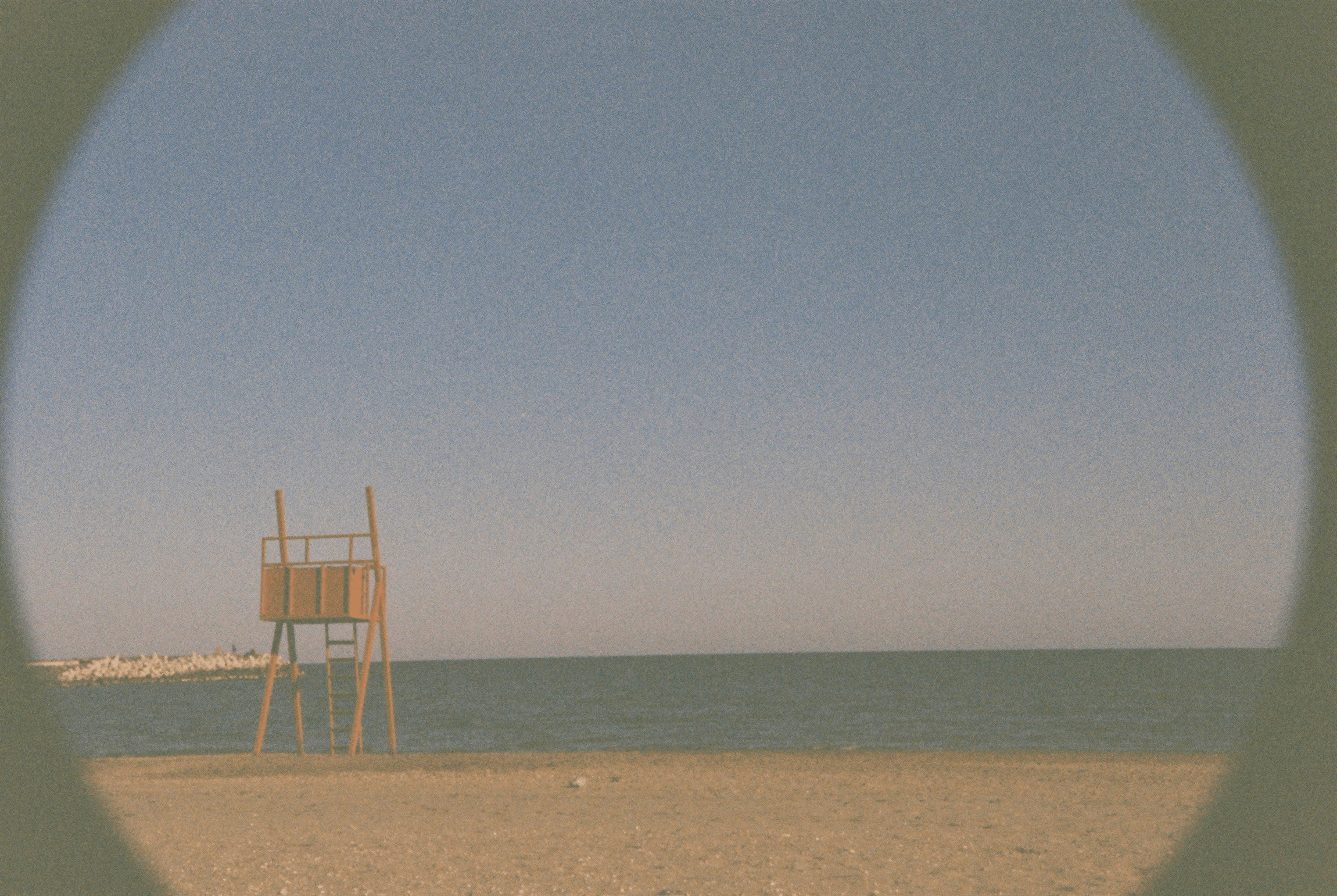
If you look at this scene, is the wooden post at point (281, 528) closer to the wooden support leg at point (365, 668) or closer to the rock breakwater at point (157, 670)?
the wooden support leg at point (365, 668)

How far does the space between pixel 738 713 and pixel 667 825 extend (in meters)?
37.5

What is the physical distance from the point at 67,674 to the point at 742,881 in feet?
402

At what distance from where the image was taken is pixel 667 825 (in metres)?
11.1

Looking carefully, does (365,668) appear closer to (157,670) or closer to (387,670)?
(387,670)

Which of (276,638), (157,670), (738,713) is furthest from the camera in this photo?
(157,670)

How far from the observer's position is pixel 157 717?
52438 mm

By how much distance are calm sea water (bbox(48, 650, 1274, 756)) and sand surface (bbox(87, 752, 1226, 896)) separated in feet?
36.6

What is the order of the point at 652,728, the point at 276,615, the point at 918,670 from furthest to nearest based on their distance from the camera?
the point at 918,670 < the point at 652,728 < the point at 276,615

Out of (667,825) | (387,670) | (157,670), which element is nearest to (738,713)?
(387,670)

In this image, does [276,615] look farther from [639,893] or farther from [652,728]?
[652,728]

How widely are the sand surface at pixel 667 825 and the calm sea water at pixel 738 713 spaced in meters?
11.2

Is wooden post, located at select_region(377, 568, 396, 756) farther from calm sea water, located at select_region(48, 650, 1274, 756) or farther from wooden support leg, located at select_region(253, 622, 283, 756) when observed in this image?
calm sea water, located at select_region(48, 650, 1274, 756)

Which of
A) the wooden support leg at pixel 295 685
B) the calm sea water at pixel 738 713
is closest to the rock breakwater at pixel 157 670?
the calm sea water at pixel 738 713

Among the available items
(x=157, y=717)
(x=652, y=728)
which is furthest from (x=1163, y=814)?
(x=157, y=717)
